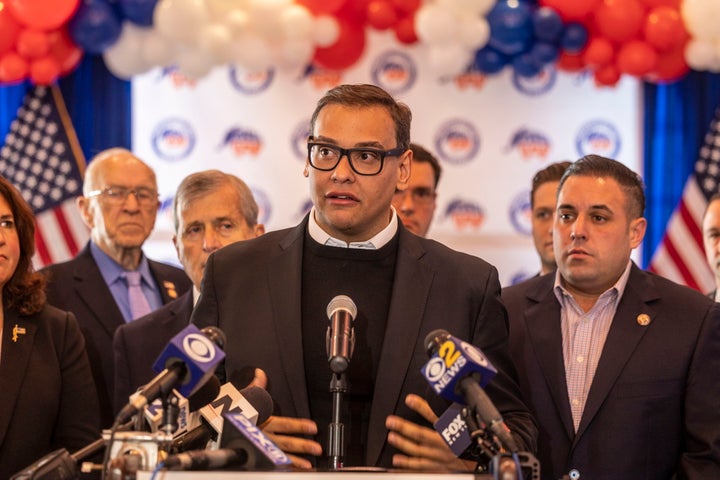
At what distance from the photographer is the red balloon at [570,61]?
7449 millimetres

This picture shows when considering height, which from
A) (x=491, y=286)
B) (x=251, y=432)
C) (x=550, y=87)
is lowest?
(x=251, y=432)

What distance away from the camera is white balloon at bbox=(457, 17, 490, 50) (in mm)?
7117

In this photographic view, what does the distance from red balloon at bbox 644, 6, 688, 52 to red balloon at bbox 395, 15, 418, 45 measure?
1.57m

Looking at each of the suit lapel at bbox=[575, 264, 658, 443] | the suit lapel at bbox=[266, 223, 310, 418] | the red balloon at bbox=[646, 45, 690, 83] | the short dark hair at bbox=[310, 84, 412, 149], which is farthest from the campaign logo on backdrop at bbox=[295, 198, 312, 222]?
the short dark hair at bbox=[310, 84, 412, 149]

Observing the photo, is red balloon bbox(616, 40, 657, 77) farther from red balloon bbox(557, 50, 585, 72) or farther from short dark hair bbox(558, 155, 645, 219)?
short dark hair bbox(558, 155, 645, 219)

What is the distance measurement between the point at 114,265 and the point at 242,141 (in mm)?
3376

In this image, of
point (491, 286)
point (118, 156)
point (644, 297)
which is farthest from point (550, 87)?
point (491, 286)

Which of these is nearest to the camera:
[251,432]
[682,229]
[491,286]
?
[251,432]

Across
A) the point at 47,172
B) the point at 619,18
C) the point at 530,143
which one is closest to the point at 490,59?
the point at 530,143

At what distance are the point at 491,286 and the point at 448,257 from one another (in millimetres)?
163

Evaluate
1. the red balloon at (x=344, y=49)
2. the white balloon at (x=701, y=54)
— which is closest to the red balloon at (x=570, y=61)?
the white balloon at (x=701, y=54)

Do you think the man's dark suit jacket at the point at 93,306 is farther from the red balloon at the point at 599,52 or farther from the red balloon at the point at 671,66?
the red balloon at the point at 671,66

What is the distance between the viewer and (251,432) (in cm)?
235

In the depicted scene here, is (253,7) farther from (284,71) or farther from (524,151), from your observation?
(524,151)
